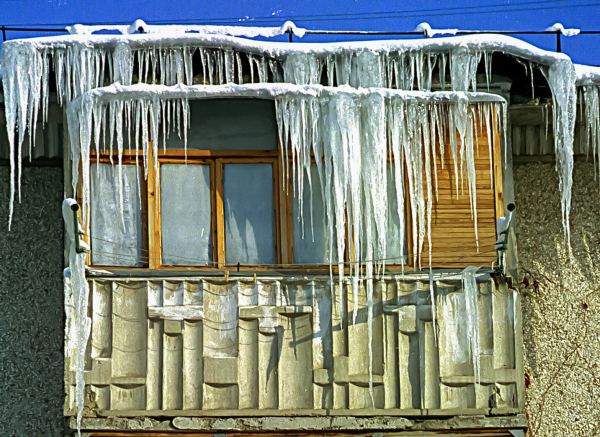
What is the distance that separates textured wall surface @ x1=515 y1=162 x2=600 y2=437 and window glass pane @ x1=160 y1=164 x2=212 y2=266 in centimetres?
304

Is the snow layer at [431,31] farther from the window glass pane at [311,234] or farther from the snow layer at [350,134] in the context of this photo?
the window glass pane at [311,234]

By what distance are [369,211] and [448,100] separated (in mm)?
1233

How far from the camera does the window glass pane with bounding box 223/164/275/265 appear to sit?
7598 millimetres

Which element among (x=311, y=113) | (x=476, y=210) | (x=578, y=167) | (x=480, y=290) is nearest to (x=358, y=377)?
(x=480, y=290)

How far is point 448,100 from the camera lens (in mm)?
7516

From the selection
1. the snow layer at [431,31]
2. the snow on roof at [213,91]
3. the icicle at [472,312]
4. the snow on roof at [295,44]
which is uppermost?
the snow layer at [431,31]

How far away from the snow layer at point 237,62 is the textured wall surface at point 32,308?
82cm

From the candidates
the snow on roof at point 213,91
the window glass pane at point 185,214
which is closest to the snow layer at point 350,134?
the snow on roof at point 213,91

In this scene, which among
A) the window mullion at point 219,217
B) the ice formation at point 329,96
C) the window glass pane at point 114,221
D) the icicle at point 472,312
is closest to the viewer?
the icicle at point 472,312

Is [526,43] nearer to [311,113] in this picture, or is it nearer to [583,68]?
[583,68]

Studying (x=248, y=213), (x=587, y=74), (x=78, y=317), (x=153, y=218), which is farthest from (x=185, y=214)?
(x=587, y=74)

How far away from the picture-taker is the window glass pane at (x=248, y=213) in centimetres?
760

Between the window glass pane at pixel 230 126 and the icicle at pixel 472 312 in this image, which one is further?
the window glass pane at pixel 230 126

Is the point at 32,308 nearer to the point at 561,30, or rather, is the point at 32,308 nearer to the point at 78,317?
the point at 78,317
